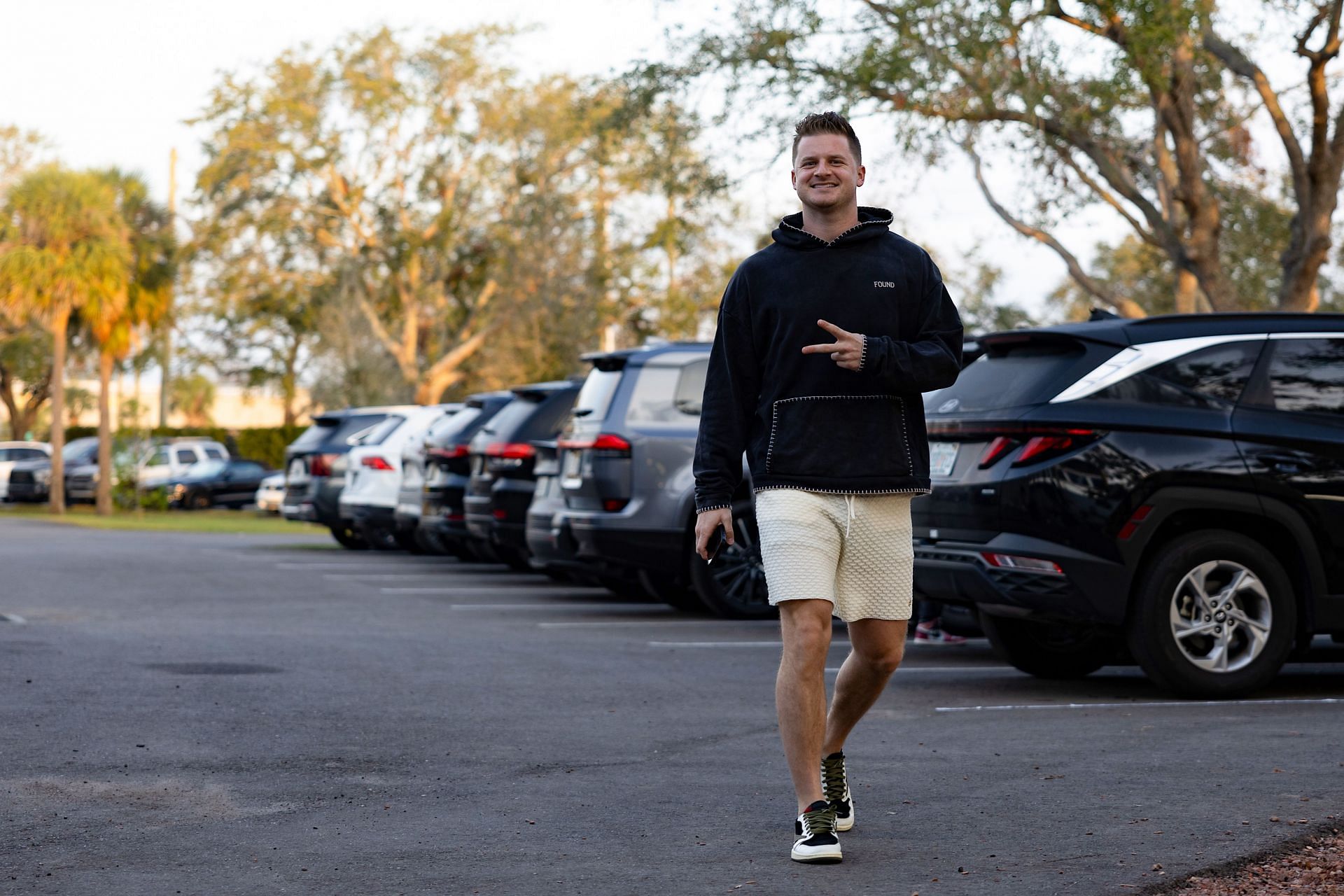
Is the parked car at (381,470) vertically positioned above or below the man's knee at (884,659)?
above

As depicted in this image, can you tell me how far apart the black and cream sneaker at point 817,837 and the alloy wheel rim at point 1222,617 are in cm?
366

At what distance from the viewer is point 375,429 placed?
66.3ft

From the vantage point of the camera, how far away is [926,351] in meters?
5.00

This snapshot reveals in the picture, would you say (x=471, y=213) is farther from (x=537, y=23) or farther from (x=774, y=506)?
(x=774, y=506)

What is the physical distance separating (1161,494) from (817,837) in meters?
3.69

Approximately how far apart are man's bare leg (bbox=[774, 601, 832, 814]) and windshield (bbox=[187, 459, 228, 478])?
36293 mm

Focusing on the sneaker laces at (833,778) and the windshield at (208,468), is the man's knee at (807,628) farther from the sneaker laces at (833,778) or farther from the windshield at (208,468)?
the windshield at (208,468)

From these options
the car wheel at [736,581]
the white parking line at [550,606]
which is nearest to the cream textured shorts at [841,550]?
the car wheel at [736,581]

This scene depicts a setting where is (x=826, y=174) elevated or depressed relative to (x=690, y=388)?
elevated

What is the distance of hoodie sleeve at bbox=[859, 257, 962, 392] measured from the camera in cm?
490

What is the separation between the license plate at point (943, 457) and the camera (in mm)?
8312

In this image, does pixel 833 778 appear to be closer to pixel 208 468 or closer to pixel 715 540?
pixel 715 540

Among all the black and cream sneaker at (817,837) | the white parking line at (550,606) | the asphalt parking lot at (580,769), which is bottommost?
the white parking line at (550,606)

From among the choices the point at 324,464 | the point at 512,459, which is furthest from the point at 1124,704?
the point at 324,464
